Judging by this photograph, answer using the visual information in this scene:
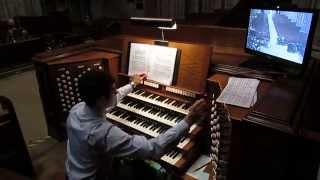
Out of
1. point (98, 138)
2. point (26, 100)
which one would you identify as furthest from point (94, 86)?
point (26, 100)

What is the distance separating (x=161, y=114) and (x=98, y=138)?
2.56ft

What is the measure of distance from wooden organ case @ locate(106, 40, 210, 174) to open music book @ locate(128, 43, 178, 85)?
6cm

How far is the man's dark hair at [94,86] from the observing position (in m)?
1.56

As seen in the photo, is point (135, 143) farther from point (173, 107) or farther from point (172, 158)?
point (173, 107)

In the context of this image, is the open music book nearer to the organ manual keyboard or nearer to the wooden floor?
the organ manual keyboard

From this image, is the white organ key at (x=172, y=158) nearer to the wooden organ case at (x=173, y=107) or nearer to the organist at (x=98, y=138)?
the wooden organ case at (x=173, y=107)

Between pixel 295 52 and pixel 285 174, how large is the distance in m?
0.79

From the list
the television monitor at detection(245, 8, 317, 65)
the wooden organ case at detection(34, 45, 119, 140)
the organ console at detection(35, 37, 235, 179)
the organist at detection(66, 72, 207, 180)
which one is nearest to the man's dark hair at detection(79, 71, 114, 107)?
the organist at detection(66, 72, 207, 180)

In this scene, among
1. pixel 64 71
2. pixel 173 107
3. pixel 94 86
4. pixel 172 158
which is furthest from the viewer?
pixel 64 71

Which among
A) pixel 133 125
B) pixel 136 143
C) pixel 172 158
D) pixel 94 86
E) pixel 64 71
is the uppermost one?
pixel 94 86

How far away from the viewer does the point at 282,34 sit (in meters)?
1.77

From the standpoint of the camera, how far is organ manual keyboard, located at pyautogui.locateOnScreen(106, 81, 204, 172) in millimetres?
2088

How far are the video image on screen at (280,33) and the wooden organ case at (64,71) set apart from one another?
51.1 inches

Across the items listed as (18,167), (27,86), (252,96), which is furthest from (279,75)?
(27,86)
